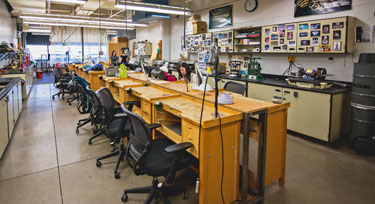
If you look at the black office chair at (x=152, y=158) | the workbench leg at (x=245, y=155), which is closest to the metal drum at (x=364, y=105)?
the workbench leg at (x=245, y=155)

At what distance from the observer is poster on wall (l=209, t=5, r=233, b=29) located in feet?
18.7

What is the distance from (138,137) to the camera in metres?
1.94

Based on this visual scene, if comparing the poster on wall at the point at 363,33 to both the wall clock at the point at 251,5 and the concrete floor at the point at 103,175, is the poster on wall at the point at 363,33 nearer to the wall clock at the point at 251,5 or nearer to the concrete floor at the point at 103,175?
the concrete floor at the point at 103,175

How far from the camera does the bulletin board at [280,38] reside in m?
4.09

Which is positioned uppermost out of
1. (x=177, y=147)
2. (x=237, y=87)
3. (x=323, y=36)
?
(x=323, y=36)

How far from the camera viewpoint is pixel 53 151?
3.30 meters

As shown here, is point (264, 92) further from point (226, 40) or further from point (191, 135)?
point (191, 135)

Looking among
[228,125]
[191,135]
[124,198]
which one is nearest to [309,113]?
[228,125]

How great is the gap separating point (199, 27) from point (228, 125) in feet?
16.0

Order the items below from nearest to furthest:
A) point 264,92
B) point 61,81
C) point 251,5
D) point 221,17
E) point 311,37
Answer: point 311,37 → point 264,92 → point 251,5 → point 221,17 → point 61,81

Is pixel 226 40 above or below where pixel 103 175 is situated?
above

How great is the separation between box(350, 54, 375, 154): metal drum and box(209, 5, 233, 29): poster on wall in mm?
3200

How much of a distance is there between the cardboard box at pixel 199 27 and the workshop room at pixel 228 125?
0.06m

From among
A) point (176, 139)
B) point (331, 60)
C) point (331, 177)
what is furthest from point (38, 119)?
point (331, 60)
